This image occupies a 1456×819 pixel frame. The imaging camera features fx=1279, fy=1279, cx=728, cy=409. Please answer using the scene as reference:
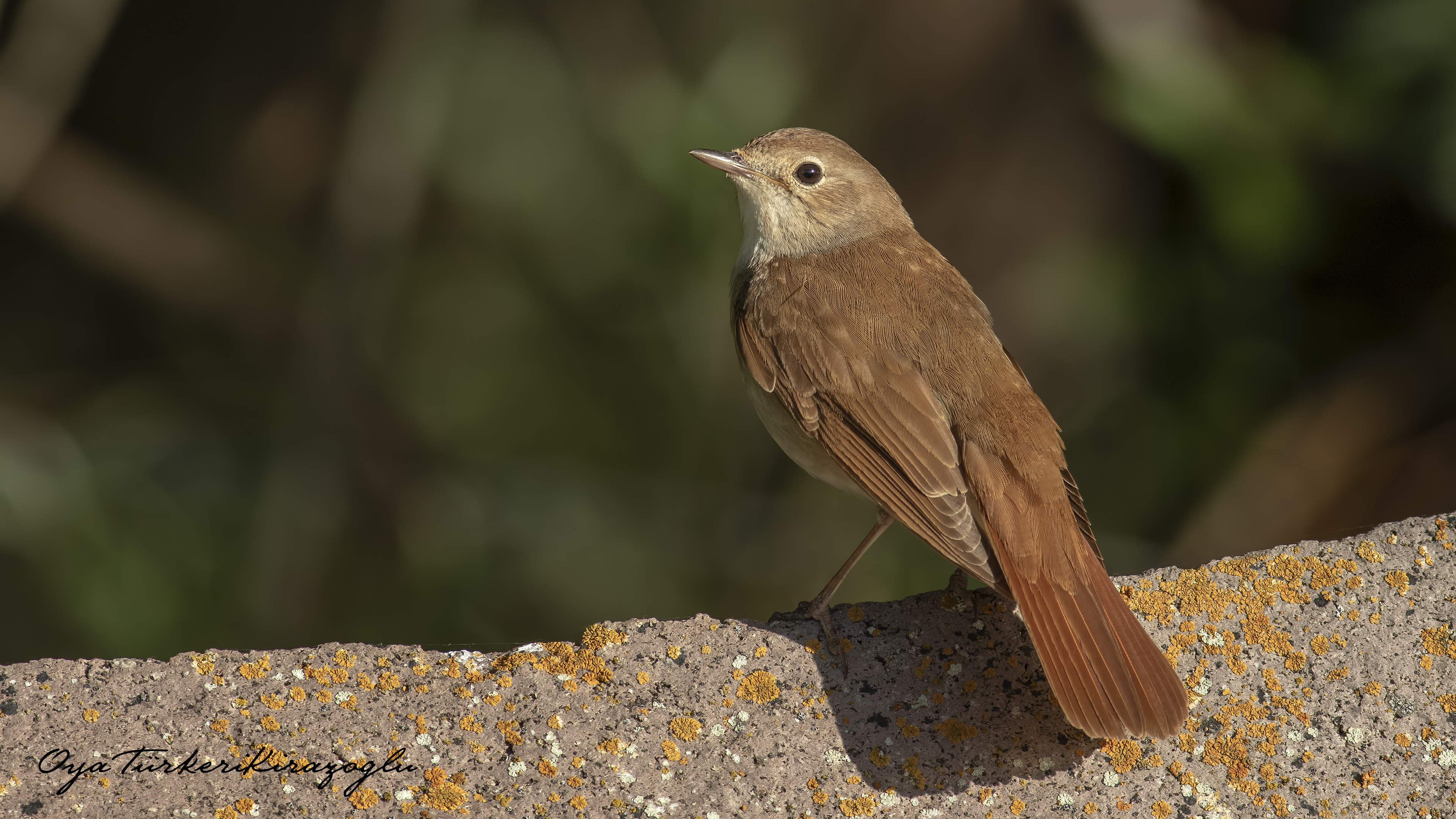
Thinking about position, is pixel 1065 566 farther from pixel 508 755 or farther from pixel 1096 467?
pixel 1096 467

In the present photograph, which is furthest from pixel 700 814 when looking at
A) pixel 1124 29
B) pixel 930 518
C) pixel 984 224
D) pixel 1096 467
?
pixel 984 224

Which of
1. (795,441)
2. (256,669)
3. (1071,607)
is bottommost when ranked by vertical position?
(256,669)

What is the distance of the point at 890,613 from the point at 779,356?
32.3 inches

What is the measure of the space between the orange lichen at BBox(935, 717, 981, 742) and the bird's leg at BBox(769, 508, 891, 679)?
0.71ft

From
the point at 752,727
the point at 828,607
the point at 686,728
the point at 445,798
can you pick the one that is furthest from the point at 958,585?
the point at 445,798

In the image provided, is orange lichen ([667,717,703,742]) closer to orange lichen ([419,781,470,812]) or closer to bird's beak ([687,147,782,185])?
orange lichen ([419,781,470,812])

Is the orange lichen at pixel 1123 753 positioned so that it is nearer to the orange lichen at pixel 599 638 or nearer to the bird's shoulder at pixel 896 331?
the bird's shoulder at pixel 896 331

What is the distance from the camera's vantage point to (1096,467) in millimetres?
4715

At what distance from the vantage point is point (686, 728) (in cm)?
237

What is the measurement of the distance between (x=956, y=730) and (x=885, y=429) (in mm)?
789

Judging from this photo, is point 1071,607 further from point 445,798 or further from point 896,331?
point 445,798

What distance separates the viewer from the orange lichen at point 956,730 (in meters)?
2.39

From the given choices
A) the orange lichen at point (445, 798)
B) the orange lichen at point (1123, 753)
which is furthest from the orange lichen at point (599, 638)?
the orange lichen at point (1123, 753)

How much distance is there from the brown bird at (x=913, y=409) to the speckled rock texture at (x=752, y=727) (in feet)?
0.43
